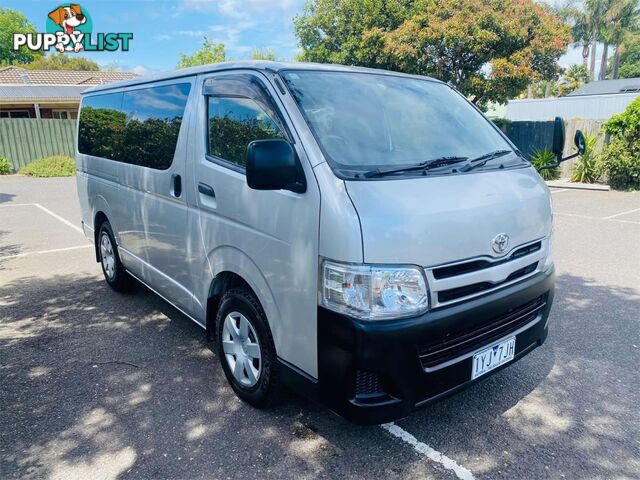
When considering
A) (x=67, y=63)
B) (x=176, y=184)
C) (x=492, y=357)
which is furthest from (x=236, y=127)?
(x=67, y=63)

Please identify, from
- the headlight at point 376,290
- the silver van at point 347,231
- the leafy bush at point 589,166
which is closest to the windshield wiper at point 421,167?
the silver van at point 347,231

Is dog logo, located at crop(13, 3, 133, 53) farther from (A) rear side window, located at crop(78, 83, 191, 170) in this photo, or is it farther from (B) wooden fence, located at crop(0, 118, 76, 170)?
(A) rear side window, located at crop(78, 83, 191, 170)

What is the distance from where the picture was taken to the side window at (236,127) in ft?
9.34

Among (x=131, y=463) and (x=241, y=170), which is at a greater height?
(x=241, y=170)

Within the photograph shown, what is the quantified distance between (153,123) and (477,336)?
3.00 meters

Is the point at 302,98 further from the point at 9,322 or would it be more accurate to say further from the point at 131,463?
the point at 9,322

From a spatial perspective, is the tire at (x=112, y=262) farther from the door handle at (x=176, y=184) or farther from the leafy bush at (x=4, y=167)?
the leafy bush at (x=4, y=167)

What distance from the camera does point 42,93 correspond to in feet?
78.8

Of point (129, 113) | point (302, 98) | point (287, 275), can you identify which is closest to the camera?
point (287, 275)

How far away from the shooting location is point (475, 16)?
1539 centimetres

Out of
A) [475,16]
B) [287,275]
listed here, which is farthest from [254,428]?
[475,16]

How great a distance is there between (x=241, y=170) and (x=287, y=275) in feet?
2.52

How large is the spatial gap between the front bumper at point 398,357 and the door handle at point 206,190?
3.99 feet

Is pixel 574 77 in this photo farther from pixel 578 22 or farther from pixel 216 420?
pixel 216 420
